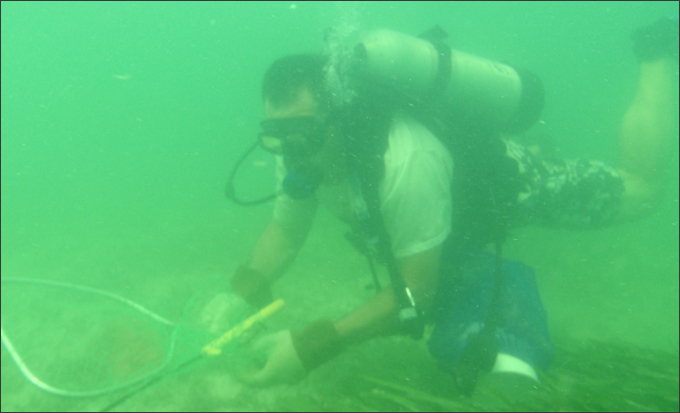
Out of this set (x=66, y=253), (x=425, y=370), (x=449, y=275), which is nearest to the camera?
(x=449, y=275)

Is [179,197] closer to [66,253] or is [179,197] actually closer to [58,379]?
[66,253]

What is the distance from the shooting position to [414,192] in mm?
2379

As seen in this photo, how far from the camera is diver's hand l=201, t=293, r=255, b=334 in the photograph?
299 centimetres

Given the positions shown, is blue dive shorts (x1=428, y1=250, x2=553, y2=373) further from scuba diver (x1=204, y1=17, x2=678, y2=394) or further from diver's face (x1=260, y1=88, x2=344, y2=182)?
diver's face (x1=260, y1=88, x2=344, y2=182)

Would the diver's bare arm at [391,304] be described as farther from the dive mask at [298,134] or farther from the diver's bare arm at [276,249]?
the diver's bare arm at [276,249]

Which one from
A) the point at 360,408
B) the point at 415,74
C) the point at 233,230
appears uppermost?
the point at 415,74

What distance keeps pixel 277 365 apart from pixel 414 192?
1.62 metres

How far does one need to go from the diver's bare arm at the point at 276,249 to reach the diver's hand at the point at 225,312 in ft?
1.42

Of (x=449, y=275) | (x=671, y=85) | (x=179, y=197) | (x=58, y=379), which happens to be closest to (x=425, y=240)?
(x=449, y=275)

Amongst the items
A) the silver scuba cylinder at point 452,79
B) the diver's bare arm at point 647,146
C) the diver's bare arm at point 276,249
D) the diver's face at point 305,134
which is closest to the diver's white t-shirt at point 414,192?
the diver's face at point 305,134

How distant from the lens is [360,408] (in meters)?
2.63

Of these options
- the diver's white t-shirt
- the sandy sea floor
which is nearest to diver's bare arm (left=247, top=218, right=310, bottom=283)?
the sandy sea floor

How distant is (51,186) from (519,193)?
111ft

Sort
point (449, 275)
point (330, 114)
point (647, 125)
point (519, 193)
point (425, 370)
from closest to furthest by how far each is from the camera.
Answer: point (330, 114) < point (449, 275) < point (519, 193) < point (425, 370) < point (647, 125)
